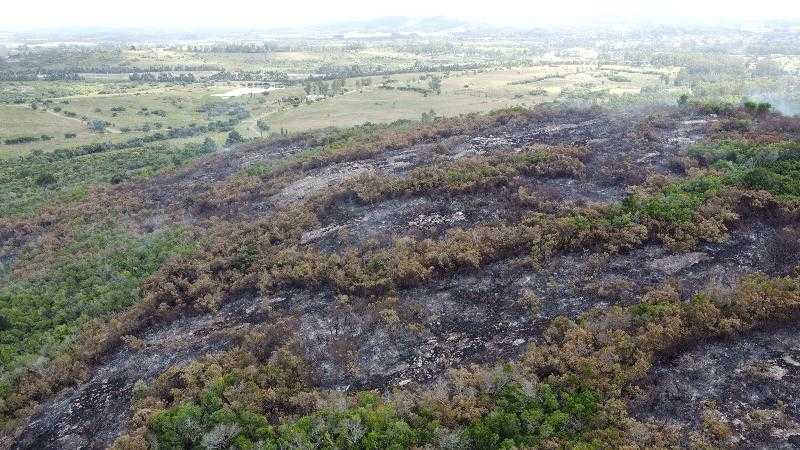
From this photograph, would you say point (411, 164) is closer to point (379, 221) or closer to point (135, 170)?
point (379, 221)

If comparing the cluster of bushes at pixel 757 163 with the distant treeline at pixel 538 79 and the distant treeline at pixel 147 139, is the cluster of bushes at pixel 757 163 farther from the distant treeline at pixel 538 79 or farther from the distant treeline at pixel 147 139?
the distant treeline at pixel 538 79

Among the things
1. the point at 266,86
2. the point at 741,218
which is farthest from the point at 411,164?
the point at 266,86

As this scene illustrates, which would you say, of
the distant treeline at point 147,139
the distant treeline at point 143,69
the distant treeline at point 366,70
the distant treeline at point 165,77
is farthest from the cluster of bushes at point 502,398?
the distant treeline at point 143,69

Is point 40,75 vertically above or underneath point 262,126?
above

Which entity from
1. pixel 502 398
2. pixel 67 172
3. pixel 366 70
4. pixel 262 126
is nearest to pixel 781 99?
pixel 262 126

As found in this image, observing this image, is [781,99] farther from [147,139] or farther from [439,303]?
[147,139]

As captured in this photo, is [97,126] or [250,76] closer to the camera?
[97,126]

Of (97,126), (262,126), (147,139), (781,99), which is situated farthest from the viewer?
(97,126)

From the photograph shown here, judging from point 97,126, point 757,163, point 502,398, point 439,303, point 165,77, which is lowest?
point 97,126
